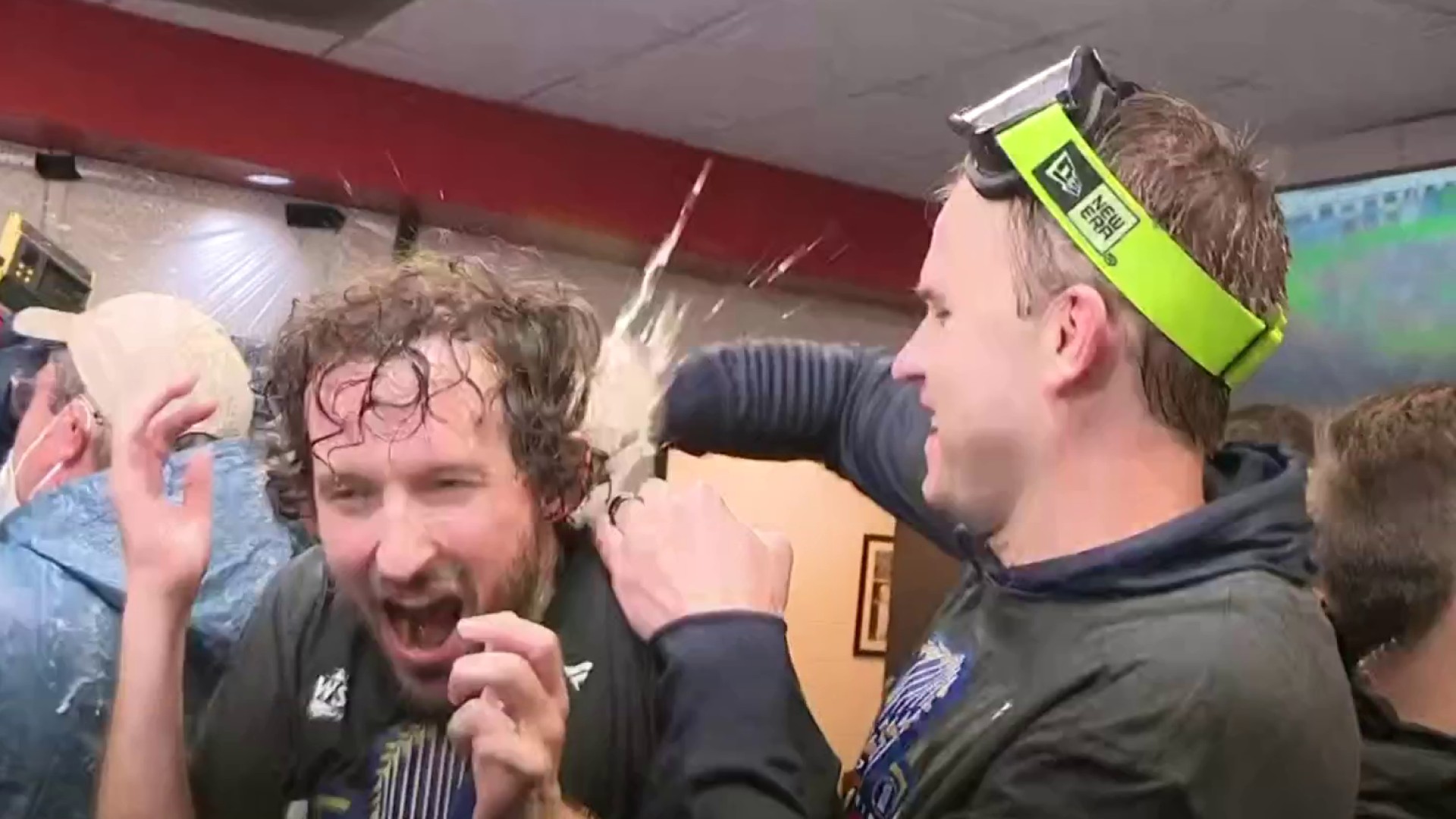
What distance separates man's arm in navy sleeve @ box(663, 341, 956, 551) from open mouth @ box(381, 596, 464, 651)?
23 centimetres

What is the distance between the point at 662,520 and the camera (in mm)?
1016

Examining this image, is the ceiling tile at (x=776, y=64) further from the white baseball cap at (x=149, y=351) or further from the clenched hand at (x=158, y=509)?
the clenched hand at (x=158, y=509)

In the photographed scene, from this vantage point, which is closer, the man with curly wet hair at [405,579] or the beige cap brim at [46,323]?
the man with curly wet hair at [405,579]

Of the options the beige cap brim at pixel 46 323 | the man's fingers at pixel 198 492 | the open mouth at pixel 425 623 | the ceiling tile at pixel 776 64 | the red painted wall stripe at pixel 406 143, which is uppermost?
the ceiling tile at pixel 776 64

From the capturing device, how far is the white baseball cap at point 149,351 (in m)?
1.24

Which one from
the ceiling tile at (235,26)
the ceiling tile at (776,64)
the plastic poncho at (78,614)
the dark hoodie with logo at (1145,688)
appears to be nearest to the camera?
the dark hoodie with logo at (1145,688)

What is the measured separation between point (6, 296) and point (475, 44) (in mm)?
1618

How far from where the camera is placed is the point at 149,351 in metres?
1.26

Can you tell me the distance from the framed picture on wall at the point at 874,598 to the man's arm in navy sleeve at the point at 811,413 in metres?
3.07

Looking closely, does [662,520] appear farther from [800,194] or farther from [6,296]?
[800,194]

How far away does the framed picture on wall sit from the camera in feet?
14.0

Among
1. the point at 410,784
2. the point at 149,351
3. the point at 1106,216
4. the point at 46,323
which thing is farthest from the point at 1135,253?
the point at 46,323

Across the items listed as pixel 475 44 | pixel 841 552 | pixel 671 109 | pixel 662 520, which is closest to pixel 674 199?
pixel 671 109

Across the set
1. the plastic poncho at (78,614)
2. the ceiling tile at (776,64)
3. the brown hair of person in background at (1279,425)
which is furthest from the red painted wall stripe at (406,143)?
the plastic poncho at (78,614)
